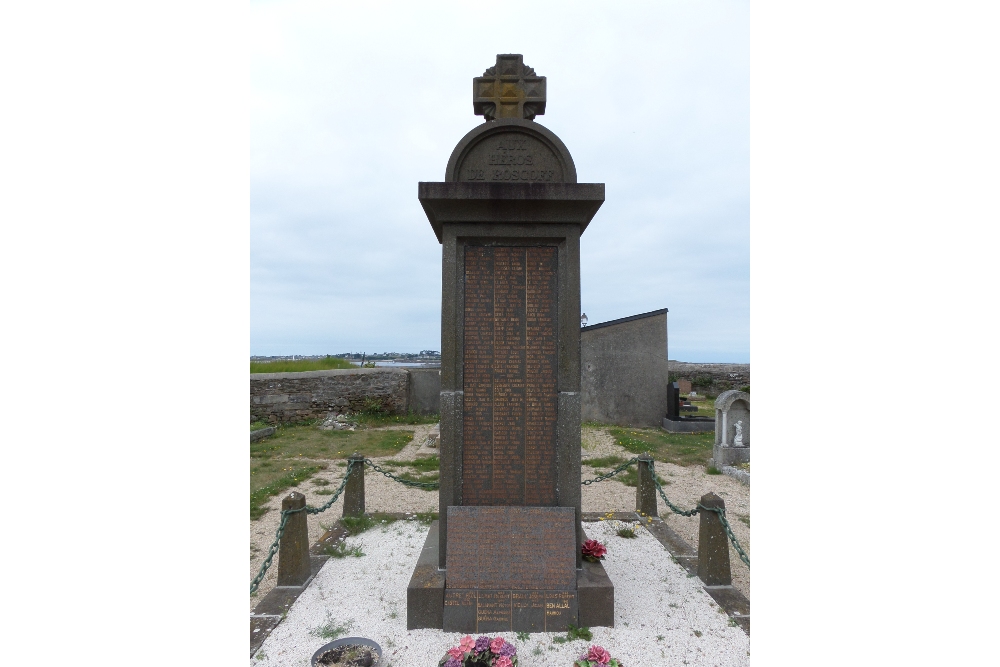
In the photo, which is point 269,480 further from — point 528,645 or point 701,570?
point 701,570

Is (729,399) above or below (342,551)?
above

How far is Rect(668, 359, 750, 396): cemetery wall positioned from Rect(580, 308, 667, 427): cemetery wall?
709 centimetres

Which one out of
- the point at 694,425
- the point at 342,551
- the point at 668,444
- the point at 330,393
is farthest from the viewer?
the point at 330,393

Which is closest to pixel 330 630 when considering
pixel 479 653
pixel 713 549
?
pixel 479 653

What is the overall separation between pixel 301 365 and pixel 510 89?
16150 millimetres

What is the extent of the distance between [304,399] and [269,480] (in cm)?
685

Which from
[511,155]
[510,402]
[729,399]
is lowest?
[729,399]

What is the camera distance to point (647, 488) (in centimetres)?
691

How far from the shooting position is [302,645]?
12.7ft

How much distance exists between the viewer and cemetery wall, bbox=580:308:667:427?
1630cm

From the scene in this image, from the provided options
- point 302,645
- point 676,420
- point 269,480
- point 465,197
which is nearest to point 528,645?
point 302,645

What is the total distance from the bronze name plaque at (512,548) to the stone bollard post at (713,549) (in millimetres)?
1630

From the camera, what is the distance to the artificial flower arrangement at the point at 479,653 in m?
3.53

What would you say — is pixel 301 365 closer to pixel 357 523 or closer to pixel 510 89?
pixel 357 523
